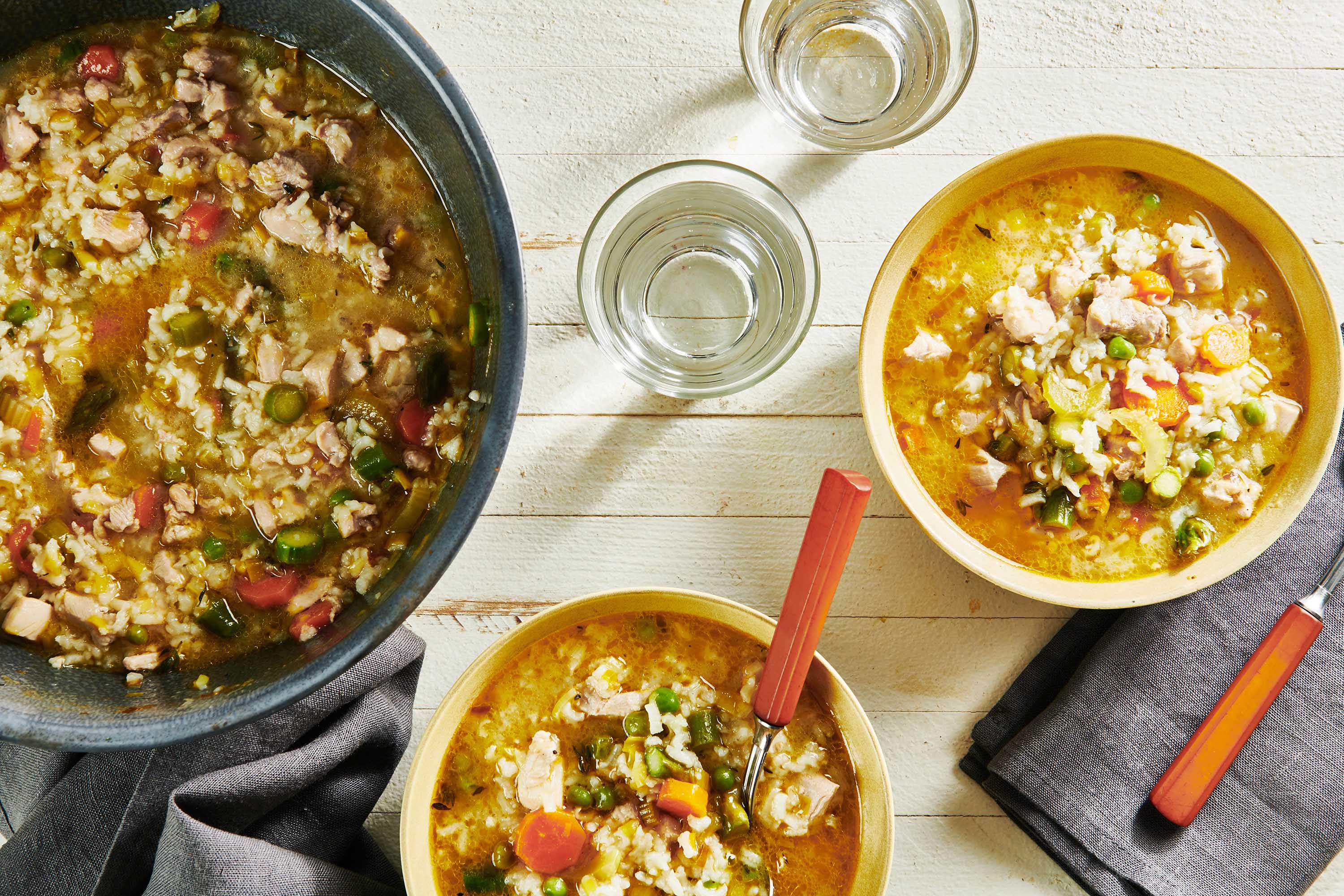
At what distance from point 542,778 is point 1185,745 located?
4.92 feet

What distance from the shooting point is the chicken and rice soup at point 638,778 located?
2.04 m

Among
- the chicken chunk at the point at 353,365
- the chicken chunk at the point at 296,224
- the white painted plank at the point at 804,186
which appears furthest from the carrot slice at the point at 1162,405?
the chicken chunk at the point at 296,224

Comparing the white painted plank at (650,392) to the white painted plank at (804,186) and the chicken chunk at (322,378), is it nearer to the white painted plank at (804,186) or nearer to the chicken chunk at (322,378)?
the white painted plank at (804,186)

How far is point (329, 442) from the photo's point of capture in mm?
1856

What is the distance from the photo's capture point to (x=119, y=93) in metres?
1.91

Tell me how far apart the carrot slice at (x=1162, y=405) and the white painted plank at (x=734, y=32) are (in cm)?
81

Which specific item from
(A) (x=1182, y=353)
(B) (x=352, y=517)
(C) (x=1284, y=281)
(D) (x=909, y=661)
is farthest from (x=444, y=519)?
(C) (x=1284, y=281)

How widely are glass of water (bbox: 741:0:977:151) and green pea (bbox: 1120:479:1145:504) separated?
959 millimetres

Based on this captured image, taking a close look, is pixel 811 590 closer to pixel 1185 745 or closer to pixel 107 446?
pixel 1185 745

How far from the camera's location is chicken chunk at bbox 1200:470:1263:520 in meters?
2.06

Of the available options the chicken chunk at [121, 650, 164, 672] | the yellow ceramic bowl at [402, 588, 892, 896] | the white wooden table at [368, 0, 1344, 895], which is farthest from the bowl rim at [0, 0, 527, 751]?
the white wooden table at [368, 0, 1344, 895]

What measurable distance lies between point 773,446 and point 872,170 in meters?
0.71

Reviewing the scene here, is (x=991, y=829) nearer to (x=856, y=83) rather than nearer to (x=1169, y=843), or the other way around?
(x=1169, y=843)

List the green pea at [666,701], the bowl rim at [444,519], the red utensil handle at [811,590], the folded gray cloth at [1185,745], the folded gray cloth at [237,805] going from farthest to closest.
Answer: the folded gray cloth at [1185,745] < the green pea at [666,701] < the folded gray cloth at [237,805] < the red utensil handle at [811,590] < the bowl rim at [444,519]
